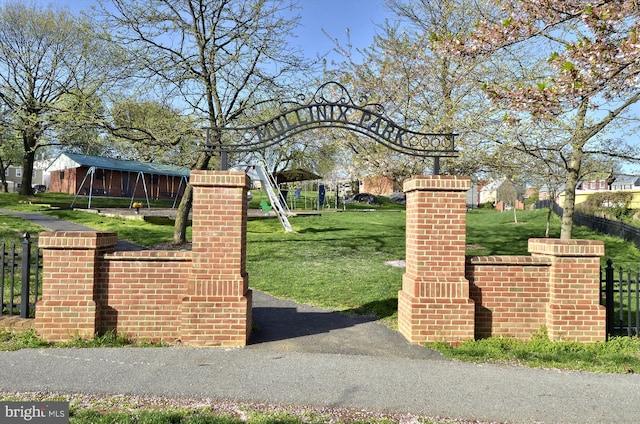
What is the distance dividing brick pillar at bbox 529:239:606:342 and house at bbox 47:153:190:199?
29260 millimetres

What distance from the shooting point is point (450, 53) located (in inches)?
280

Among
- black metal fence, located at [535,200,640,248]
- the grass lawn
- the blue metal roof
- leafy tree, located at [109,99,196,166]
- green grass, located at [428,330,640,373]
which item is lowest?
green grass, located at [428,330,640,373]

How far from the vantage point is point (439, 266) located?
529 centimetres

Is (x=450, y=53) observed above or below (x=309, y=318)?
above

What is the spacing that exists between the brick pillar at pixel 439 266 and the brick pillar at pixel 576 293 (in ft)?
3.60

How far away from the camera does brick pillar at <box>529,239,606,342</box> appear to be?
520cm

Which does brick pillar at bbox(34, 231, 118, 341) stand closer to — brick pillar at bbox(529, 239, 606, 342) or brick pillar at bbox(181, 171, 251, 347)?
brick pillar at bbox(181, 171, 251, 347)

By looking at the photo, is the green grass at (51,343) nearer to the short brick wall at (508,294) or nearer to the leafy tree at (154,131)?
the short brick wall at (508,294)

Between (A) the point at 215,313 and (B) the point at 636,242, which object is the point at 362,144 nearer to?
(A) the point at 215,313

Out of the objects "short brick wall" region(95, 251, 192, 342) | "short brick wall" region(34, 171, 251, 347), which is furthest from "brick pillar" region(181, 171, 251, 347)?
"short brick wall" region(95, 251, 192, 342)

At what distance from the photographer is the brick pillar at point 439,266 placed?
17.1 ft

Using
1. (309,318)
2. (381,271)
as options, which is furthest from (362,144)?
(309,318)

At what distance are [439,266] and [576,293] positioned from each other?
1762 millimetres

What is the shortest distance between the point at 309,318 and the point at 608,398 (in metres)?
3.87
